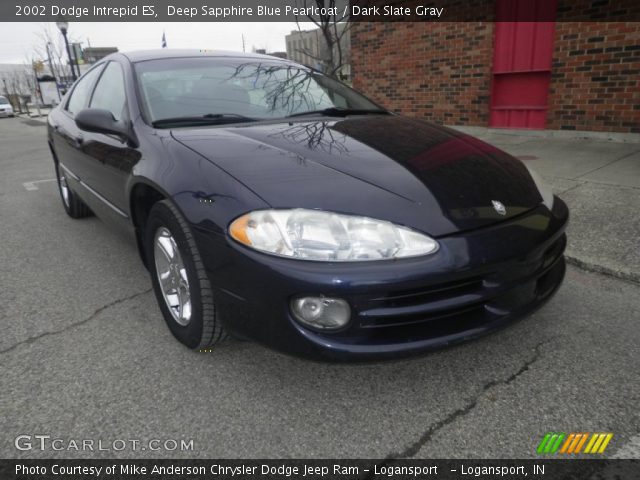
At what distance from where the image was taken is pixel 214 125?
8.31ft

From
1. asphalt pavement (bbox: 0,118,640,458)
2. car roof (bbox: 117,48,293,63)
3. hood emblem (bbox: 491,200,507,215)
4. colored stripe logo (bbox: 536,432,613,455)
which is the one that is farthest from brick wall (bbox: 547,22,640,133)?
colored stripe logo (bbox: 536,432,613,455)

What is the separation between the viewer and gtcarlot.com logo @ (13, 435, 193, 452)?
5.66ft

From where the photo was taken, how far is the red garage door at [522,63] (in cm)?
695

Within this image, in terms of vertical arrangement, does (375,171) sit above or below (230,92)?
below

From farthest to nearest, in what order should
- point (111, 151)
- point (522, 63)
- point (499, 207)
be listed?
point (522, 63), point (111, 151), point (499, 207)

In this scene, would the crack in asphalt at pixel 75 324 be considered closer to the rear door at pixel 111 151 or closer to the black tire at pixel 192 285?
the rear door at pixel 111 151

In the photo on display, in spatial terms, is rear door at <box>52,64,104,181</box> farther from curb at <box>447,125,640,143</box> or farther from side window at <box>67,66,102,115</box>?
curb at <box>447,125,640,143</box>

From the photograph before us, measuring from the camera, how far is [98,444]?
1.74 metres

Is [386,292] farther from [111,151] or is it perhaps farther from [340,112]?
[111,151]

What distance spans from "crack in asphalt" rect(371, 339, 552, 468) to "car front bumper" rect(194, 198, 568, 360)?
32 cm

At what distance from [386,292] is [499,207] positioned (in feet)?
2.20

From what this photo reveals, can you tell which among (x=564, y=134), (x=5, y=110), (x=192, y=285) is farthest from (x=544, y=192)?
(x=5, y=110)

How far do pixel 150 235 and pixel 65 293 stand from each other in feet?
3.60

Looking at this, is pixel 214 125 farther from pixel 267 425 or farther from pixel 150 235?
pixel 267 425
